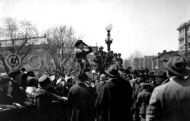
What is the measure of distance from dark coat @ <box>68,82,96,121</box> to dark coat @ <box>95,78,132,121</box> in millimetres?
838

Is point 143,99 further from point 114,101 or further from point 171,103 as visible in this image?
point 171,103

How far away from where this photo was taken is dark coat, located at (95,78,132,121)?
629cm

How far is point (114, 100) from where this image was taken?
6.31m

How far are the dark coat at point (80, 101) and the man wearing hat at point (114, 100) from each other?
2.75 feet

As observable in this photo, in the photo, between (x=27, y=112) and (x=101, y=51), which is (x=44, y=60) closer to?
(x=101, y=51)

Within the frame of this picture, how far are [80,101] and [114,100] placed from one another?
117 centimetres

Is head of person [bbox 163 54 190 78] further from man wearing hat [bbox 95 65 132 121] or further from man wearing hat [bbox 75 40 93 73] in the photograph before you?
man wearing hat [bbox 75 40 93 73]

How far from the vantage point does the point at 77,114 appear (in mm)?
7215

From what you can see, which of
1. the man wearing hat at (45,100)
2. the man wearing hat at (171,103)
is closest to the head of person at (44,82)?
the man wearing hat at (45,100)

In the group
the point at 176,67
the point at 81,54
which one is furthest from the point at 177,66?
the point at 81,54

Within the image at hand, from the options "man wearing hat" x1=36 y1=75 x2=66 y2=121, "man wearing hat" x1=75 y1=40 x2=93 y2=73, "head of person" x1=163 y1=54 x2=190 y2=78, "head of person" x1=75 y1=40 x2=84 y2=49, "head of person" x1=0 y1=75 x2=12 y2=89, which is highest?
"head of person" x1=75 y1=40 x2=84 y2=49

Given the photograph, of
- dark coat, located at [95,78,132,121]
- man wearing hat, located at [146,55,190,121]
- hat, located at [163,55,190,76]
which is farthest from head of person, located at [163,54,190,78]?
dark coat, located at [95,78,132,121]

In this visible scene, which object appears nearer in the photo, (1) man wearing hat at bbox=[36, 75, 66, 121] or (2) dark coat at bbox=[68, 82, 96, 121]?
(1) man wearing hat at bbox=[36, 75, 66, 121]

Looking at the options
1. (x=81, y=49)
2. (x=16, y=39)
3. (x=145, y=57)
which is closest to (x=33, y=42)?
(x=16, y=39)
